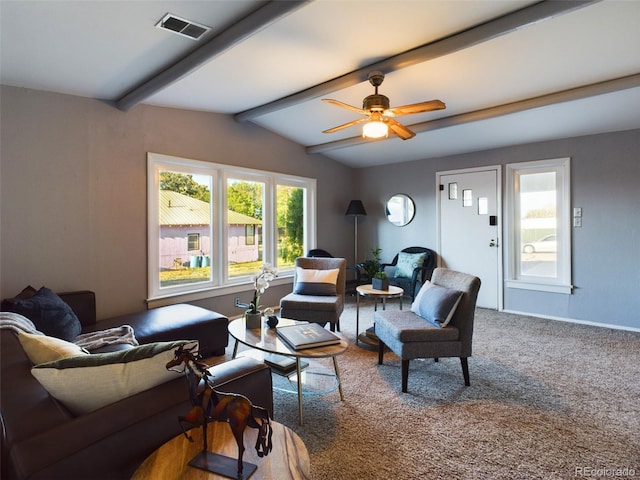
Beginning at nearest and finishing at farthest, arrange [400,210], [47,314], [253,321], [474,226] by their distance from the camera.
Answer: [47,314] → [253,321] → [474,226] → [400,210]

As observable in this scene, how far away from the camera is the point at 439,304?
8.66 feet

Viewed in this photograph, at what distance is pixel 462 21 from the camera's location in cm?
237

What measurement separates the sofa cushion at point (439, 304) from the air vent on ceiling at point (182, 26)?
2.58 meters

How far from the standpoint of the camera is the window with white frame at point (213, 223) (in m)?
3.83

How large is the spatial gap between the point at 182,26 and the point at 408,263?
4303mm

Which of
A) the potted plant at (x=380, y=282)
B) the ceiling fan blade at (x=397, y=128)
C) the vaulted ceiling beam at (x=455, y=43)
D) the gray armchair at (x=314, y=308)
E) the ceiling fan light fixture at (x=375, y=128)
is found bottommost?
the gray armchair at (x=314, y=308)

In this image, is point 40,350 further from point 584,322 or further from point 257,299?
point 584,322

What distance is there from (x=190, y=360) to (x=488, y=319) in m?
4.34

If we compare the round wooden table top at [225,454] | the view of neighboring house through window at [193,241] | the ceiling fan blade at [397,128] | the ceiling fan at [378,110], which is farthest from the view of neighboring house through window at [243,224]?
the round wooden table top at [225,454]

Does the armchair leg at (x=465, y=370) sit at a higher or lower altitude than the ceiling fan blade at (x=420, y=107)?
lower

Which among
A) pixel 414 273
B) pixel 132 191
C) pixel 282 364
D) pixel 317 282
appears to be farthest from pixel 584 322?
pixel 132 191

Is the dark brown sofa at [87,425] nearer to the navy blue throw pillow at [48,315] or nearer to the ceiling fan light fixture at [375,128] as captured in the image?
the navy blue throw pillow at [48,315]

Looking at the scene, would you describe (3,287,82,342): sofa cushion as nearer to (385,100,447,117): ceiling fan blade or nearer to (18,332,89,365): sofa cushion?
(18,332,89,365): sofa cushion

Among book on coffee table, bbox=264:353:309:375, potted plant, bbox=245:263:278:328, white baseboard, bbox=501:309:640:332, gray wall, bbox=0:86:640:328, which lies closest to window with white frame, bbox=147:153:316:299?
gray wall, bbox=0:86:640:328
